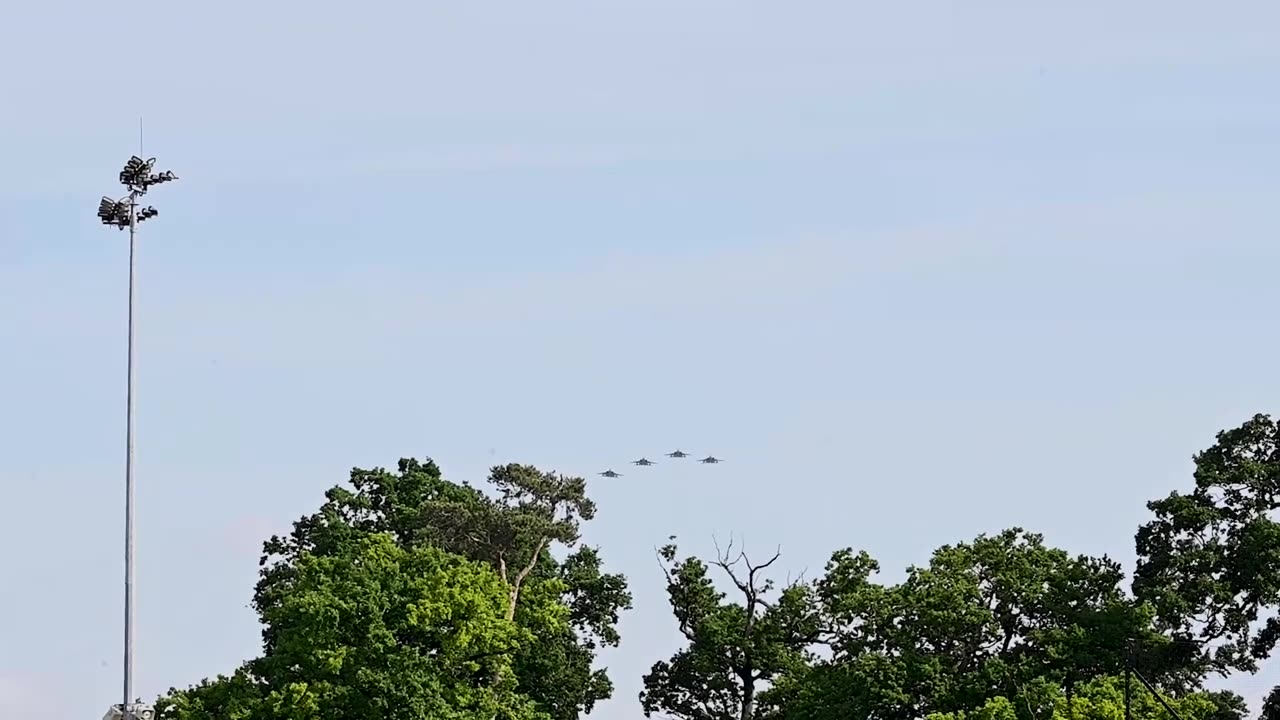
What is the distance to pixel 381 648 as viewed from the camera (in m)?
83.1

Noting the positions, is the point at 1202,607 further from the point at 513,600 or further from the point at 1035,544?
the point at 513,600

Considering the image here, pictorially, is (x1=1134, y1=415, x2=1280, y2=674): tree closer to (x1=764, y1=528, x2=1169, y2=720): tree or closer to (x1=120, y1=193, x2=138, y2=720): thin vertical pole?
(x1=764, y1=528, x2=1169, y2=720): tree

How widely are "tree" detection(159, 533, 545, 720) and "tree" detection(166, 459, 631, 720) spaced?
323cm

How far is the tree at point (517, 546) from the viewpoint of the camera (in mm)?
93688

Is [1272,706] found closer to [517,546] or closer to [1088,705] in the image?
[1088,705]

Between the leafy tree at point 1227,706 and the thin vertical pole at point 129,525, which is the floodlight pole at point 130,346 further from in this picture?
the leafy tree at point 1227,706

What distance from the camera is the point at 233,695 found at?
85562 mm

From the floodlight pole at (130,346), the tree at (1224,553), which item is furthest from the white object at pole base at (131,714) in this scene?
the tree at (1224,553)

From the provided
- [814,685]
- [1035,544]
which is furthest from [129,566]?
[1035,544]

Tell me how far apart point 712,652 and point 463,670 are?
35.8ft

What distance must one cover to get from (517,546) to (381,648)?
13388mm

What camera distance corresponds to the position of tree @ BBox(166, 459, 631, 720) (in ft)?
307

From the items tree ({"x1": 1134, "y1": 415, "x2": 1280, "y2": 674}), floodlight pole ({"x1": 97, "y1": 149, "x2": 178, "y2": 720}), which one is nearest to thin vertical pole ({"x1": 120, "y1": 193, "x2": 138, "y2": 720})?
floodlight pole ({"x1": 97, "y1": 149, "x2": 178, "y2": 720})

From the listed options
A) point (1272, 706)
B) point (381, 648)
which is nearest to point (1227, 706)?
point (1272, 706)
